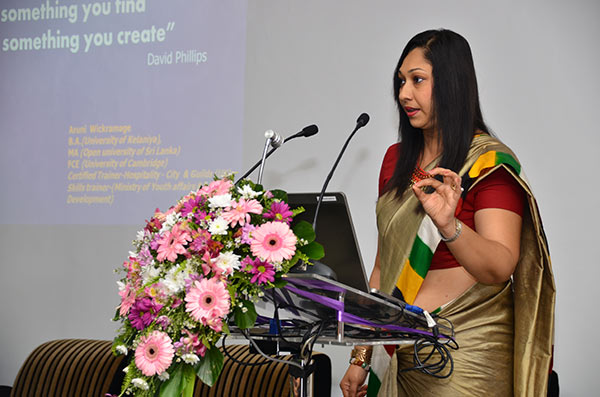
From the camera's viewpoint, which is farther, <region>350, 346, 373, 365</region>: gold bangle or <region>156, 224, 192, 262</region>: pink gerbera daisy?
<region>350, 346, 373, 365</region>: gold bangle

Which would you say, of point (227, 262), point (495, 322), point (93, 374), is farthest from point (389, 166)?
point (93, 374)

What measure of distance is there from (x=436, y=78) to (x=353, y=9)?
4.42 feet

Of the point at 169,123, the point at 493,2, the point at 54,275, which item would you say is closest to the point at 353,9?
the point at 493,2

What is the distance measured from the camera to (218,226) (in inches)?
42.3

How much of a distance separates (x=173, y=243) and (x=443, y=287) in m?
0.76

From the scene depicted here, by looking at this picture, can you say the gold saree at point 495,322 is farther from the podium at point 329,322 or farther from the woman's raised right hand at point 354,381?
the podium at point 329,322

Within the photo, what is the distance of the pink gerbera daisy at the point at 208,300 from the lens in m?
1.03

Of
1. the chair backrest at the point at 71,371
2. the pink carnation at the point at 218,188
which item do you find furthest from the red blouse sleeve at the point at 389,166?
the chair backrest at the point at 71,371

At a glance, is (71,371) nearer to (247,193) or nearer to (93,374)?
(93,374)

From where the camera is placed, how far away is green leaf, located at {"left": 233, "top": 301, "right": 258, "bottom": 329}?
1095 mm

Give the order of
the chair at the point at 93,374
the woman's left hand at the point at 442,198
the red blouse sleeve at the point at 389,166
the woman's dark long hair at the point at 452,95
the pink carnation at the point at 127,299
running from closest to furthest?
1. the pink carnation at the point at 127,299
2. the woman's left hand at the point at 442,198
3. the woman's dark long hair at the point at 452,95
4. the red blouse sleeve at the point at 389,166
5. the chair at the point at 93,374

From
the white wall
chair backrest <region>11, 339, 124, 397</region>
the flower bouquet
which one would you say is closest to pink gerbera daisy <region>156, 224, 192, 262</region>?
the flower bouquet

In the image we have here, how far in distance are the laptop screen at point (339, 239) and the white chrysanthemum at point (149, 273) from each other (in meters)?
0.28

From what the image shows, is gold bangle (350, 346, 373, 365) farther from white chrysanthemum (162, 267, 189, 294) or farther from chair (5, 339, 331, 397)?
chair (5, 339, 331, 397)
